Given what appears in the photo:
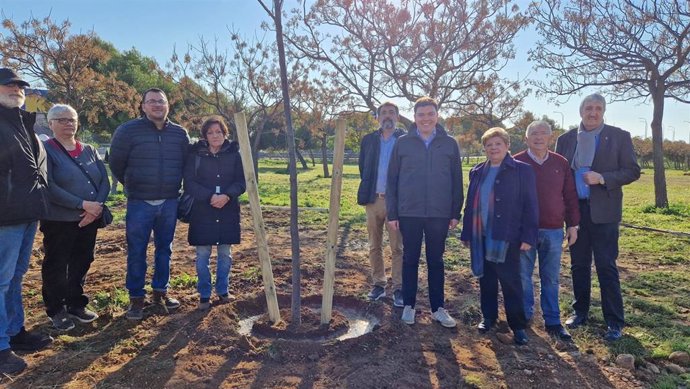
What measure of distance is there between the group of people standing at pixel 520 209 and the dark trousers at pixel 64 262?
2.89m

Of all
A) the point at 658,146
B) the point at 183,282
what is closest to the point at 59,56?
the point at 183,282

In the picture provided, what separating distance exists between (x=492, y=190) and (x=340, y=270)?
9.16 ft

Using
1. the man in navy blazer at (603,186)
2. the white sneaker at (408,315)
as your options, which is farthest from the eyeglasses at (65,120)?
the man in navy blazer at (603,186)

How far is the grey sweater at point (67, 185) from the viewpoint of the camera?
378 centimetres

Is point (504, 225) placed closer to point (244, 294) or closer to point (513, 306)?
point (513, 306)

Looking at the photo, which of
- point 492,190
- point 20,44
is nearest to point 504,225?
point 492,190

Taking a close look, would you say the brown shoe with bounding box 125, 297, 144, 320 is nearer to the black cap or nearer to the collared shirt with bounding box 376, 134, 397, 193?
the black cap

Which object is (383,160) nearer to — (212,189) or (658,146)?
(212,189)

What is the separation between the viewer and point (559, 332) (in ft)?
13.2

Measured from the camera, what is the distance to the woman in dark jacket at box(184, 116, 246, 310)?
4328mm

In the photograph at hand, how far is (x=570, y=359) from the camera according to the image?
3623 mm

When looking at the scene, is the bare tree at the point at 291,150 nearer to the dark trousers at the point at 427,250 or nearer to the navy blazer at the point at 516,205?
the dark trousers at the point at 427,250

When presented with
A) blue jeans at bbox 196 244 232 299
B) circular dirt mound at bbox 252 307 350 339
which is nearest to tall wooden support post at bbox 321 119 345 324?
circular dirt mound at bbox 252 307 350 339

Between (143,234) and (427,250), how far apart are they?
2.71 metres
